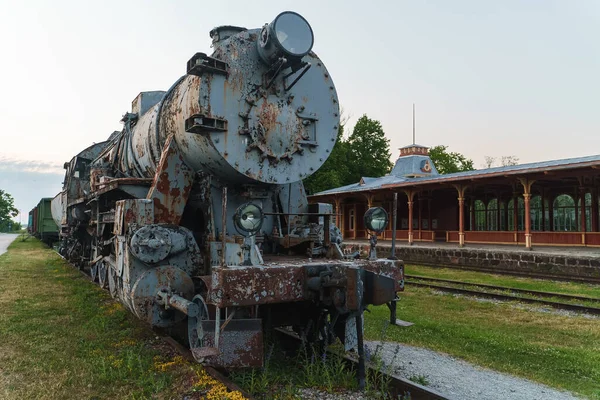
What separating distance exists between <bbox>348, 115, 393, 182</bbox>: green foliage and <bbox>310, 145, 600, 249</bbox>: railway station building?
1809 centimetres

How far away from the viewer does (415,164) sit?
4638 cm

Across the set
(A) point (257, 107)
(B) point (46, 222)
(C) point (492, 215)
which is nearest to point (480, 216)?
(C) point (492, 215)

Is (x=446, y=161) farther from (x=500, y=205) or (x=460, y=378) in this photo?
(x=460, y=378)

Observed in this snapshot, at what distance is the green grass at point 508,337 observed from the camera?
5.18m

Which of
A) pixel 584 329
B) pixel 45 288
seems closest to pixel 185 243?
Answer: pixel 584 329

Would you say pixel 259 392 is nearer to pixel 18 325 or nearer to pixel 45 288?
pixel 18 325

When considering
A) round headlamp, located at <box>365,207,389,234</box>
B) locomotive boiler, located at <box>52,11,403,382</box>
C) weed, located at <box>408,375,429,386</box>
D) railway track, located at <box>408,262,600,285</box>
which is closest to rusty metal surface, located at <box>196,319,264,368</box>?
locomotive boiler, located at <box>52,11,403,382</box>

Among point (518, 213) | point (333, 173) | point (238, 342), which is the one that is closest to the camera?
point (238, 342)

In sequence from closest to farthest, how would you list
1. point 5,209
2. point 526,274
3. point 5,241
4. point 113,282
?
point 113,282, point 526,274, point 5,241, point 5,209

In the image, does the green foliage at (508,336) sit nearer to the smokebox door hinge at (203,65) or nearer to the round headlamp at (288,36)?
the round headlamp at (288,36)

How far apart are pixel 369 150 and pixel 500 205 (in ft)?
86.5

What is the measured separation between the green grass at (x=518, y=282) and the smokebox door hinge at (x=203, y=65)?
10889 millimetres

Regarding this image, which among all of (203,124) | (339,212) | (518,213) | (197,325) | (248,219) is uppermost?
(339,212)

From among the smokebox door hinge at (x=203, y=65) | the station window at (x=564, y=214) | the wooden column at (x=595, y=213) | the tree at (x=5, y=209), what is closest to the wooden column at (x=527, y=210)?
the wooden column at (x=595, y=213)
